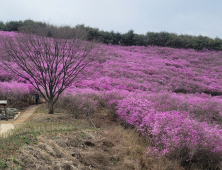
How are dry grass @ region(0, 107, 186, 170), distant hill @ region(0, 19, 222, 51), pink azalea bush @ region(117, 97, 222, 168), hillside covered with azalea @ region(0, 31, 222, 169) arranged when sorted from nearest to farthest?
1. dry grass @ region(0, 107, 186, 170)
2. pink azalea bush @ region(117, 97, 222, 168)
3. hillside covered with azalea @ region(0, 31, 222, 169)
4. distant hill @ region(0, 19, 222, 51)

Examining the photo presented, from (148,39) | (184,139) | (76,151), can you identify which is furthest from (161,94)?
(148,39)

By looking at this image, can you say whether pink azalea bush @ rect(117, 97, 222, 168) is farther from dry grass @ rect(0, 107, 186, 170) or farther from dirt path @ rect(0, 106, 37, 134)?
dirt path @ rect(0, 106, 37, 134)

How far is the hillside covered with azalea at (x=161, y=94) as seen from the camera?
597cm

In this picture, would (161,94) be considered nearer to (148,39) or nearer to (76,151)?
(76,151)

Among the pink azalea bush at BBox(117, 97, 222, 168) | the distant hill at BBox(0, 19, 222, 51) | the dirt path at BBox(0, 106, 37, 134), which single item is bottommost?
the dirt path at BBox(0, 106, 37, 134)

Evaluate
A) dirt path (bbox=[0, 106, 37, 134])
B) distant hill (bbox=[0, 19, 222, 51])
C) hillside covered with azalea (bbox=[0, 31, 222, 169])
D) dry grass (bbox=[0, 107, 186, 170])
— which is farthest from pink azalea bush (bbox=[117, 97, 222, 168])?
distant hill (bbox=[0, 19, 222, 51])

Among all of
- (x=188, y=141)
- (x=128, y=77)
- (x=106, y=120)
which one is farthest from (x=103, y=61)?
(x=188, y=141)

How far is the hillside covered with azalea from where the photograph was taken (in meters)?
5.97

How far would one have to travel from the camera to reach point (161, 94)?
1230cm

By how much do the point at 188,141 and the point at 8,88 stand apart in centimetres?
1284

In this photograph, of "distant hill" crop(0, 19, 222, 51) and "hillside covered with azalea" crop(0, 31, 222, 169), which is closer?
"hillside covered with azalea" crop(0, 31, 222, 169)

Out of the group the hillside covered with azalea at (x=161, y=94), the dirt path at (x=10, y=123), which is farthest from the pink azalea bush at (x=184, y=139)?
the dirt path at (x=10, y=123)

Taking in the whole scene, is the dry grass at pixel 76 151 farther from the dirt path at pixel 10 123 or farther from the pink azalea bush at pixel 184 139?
the dirt path at pixel 10 123

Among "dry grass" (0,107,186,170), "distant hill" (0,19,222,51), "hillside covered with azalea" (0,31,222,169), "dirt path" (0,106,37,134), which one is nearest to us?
"dry grass" (0,107,186,170)
